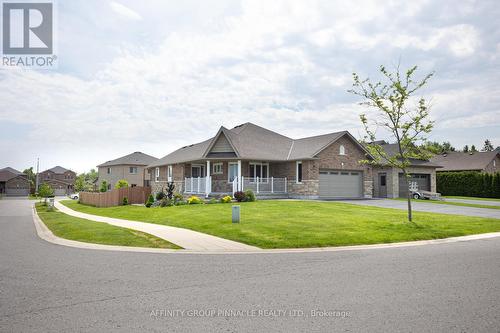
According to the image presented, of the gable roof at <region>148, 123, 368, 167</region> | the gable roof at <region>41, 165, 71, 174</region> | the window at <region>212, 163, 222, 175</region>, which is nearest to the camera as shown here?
the gable roof at <region>148, 123, 368, 167</region>

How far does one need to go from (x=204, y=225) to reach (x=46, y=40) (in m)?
11.8

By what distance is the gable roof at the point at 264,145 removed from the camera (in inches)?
1104

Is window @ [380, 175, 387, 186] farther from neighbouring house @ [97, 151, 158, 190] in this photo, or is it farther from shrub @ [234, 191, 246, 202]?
neighbouring house @ [97, 151, 158, 190]

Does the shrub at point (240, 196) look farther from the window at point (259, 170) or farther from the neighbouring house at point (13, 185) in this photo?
the neighbouring house at point (13, 185)

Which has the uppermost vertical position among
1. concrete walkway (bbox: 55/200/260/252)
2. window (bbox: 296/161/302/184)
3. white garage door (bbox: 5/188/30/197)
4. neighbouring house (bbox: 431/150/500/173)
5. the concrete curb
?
neighbouring house (bbox: 431/150/500/173)

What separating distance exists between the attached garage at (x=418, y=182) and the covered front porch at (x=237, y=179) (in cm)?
1337

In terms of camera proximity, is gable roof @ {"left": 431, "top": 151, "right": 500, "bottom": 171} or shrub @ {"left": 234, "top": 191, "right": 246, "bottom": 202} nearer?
shrub @ {"left": 234, "top": 191, "right": 246, "bottom": 202}

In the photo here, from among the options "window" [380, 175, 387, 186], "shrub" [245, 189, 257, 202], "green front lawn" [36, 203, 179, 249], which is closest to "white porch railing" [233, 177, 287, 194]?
"shrub" [245, 189, 257, 202]

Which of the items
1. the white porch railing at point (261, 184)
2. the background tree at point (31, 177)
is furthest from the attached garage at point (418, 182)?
the background tree at point (31, 177)

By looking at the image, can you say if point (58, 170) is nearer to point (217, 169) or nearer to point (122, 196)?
point (122, 196)

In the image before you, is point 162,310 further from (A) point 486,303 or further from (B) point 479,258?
(B) point 479,258

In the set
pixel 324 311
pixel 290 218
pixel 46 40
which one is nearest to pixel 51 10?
pixel 46 40

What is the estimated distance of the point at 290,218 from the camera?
15633mm

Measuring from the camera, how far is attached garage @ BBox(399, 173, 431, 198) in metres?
34.6
